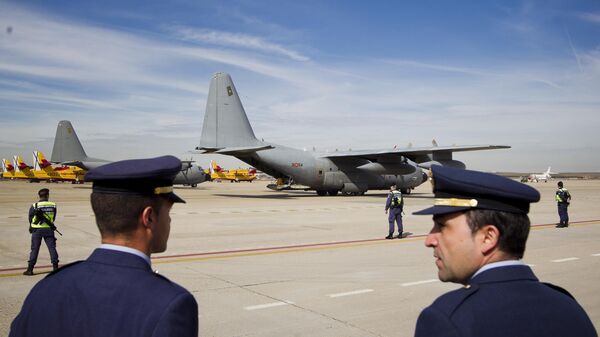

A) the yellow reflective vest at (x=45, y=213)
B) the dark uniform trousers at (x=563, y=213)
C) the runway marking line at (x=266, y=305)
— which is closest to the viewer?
the runway marking line at (x=266, y=305)

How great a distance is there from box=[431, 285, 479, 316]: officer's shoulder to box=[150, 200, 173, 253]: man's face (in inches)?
56.2

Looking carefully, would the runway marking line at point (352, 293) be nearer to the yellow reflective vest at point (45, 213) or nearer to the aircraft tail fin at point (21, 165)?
the yellow reflective vest at point (45, 213)

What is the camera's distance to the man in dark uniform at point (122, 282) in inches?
84.7

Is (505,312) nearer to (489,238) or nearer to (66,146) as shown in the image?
(489,238)

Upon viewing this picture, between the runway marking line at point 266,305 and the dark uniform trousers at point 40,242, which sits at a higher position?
the dark uniform trousers at point 40,242

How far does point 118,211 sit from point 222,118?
1226 inches

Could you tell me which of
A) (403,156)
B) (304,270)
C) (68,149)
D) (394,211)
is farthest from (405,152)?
(68,149)

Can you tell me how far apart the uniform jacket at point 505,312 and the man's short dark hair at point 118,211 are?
1495 mm

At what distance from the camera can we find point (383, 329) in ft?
21.5

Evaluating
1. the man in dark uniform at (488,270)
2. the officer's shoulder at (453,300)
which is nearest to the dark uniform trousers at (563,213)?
the man in dark uniform at (488,270)

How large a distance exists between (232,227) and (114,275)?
1605cm

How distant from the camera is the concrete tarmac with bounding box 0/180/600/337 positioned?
701 cm

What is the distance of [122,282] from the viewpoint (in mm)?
2266

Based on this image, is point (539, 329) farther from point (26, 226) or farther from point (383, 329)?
point (26, 226)
